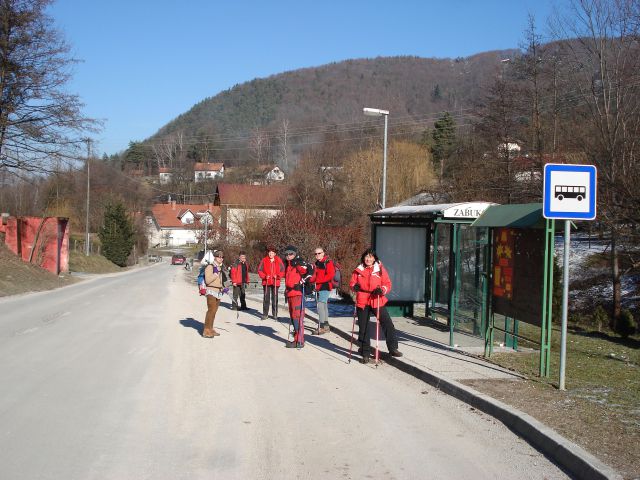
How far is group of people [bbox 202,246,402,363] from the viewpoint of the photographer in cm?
1099

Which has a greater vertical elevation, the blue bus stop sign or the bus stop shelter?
the blue bus stop sign

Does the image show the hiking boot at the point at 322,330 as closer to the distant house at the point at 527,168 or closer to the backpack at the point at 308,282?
the backpack at the point at 308,282

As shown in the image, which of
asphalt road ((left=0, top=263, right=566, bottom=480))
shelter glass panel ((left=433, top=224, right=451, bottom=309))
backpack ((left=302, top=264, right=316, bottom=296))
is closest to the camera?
asphalt road ((left=0, top=263, right=566, bottom=480))

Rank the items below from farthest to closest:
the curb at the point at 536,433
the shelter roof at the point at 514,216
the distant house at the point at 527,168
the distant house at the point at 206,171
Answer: the distant house at the point at 206,171 < the distant house at the point at 527,168 < the shelter roof at the point at 514,216 < the curb at the point at 536,433

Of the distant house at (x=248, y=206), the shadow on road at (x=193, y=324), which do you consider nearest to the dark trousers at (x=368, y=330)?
the shadow on road at (x=193, y=324)

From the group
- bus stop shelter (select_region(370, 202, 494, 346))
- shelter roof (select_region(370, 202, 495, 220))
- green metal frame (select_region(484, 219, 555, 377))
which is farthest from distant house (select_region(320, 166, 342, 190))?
green metal frame (select_region(484, 219, 555, 377))

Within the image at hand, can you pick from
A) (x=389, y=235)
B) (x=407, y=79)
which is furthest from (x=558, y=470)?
(x=407, y=79)

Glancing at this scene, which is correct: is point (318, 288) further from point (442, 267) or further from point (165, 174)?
point (165, 174)

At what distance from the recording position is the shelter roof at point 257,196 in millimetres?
45797

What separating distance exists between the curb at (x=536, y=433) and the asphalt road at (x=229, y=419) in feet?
0.44

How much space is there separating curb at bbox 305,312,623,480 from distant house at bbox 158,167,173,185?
97979mm

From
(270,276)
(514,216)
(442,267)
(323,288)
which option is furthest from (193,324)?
(514,216)

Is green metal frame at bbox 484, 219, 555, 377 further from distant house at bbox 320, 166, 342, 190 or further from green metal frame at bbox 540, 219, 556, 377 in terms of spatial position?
distant house at bbox 320, 166, 342, 190

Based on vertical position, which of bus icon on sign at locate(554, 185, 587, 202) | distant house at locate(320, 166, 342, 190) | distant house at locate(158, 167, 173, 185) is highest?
distant house at locate(158, 167, 173, 185)
